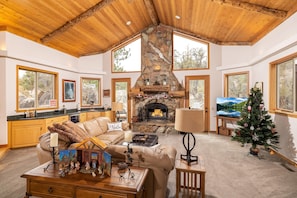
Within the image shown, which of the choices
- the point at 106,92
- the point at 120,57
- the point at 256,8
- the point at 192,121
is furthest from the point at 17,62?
the point at 256,8

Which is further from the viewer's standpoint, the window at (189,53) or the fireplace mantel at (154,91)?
the window at (189,53)

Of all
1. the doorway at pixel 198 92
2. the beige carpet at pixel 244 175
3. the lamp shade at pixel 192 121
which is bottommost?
the beige carpet at pixel 244 175

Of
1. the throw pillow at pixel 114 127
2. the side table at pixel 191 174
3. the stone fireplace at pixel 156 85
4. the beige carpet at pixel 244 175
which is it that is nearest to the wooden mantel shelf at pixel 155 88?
the stone fireplace at pixel 156 85

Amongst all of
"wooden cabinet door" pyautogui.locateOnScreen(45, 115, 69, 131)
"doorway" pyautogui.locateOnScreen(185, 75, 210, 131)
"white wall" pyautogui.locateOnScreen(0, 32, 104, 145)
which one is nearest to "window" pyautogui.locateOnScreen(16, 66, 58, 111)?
"white wall" pyautogui.locateOnScreen(0, 32, 104, 145)

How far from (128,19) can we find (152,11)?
0.98 meters

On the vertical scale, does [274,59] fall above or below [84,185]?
above

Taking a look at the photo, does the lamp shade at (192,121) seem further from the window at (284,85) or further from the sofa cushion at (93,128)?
the window at (284,85)

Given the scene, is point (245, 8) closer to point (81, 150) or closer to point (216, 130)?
point (216, 130)

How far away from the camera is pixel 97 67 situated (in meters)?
8.20

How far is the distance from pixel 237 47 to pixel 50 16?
6.65 m

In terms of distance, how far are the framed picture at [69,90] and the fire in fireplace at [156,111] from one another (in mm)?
3406

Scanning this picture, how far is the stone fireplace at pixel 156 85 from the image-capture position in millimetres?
7391

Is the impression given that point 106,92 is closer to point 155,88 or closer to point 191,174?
point 155,88

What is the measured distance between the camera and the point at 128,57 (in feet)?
26.5
